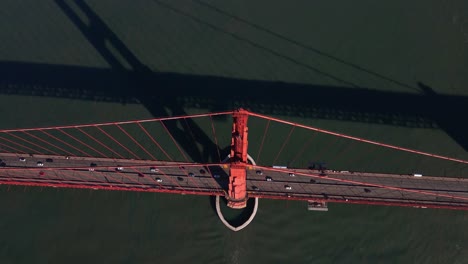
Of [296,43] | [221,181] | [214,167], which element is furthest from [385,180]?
[296,43]

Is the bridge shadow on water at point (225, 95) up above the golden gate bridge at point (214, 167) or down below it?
above

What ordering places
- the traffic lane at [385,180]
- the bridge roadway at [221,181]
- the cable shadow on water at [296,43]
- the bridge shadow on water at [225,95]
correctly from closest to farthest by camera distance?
the bridge roadway at [221,181]
the traffic lane at [385,180]
the bridge shadow on water at [225,95]
the cable shadow on water at [296,43]

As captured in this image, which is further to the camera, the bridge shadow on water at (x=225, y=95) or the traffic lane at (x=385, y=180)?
the bridge shadow on water at (x=225, y=95)

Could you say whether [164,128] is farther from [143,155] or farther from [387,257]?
[387,257]

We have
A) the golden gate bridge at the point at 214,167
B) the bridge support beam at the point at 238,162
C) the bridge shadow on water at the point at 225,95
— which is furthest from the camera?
the bridge shadow on water at the point at 225,95

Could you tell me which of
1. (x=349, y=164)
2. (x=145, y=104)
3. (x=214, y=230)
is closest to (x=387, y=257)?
(x=349, y=164)

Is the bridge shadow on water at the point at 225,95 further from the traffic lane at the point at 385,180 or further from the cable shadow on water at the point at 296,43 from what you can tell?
the traffic lane at the point at 385,180

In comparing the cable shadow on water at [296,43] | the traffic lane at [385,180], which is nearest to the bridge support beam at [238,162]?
the traffic lane at [385,180]

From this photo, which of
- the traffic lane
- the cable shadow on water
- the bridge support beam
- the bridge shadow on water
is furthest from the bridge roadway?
the cable shadow on water
